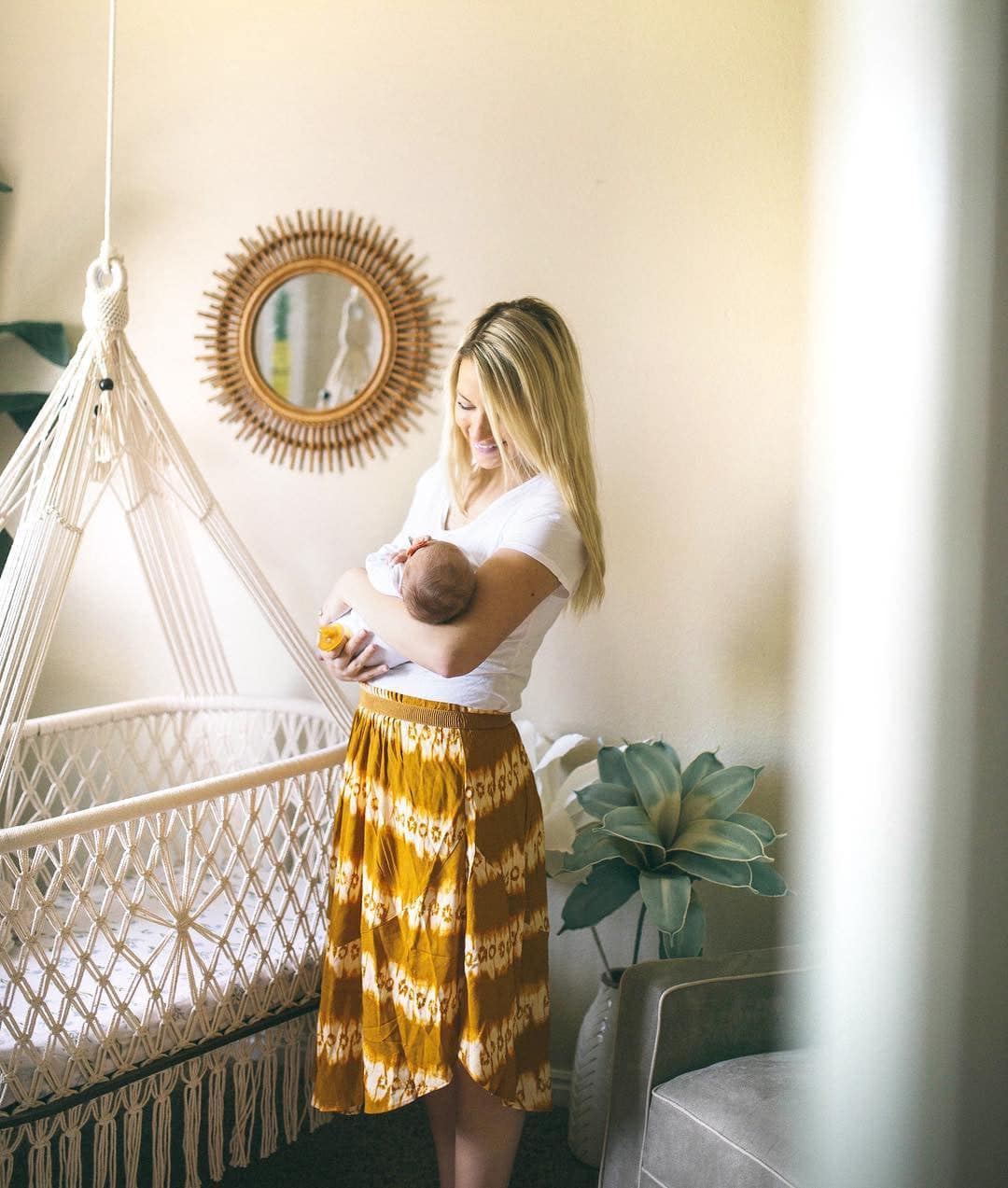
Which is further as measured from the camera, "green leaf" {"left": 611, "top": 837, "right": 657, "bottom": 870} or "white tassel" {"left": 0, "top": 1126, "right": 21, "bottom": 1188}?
"green leaf" {"left": 611, "top": 837, "right": 657, "bottom": 870}

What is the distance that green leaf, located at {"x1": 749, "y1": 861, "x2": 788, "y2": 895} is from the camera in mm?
1557

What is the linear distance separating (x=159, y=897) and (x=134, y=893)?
0.24 m

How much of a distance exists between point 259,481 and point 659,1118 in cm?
150

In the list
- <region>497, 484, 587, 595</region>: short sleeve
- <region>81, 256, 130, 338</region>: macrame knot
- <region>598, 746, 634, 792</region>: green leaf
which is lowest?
<region>598, 746, 634, 792</region>: green leaf

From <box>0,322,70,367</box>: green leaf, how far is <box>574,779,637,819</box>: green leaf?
1481mm

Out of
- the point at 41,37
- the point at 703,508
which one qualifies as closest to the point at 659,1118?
the point at 703,508

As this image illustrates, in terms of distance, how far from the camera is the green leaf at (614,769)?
67.1 inches

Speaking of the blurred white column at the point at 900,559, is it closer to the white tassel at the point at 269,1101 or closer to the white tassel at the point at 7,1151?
the white tassel at the point at 7,1151

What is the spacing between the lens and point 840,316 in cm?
20

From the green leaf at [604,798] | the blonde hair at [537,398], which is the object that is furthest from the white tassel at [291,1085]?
the blonde hair at [537,398]

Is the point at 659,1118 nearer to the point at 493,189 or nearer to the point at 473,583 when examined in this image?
the point at 473,583

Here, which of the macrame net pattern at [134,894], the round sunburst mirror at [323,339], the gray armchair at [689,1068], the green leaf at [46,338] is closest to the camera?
the gray armchair at [689,1068]

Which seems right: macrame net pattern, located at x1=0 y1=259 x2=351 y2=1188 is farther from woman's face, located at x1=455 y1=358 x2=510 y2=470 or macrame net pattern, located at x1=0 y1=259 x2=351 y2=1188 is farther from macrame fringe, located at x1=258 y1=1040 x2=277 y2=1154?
woman's face, located at x1=455 y1=358 x2=510 y2=470

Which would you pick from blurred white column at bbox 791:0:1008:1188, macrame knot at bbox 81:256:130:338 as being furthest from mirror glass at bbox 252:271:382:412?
blurred white column at bbox 791:0:1008:1188
